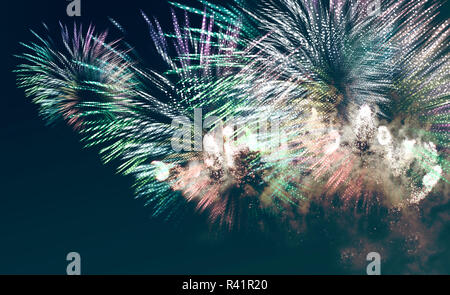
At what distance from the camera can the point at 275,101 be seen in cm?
293

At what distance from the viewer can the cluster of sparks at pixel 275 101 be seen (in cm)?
279

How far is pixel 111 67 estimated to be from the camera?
9.92 ft

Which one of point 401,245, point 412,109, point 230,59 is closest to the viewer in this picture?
point 230,59

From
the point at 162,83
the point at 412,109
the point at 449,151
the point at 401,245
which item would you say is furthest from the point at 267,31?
the point at 401,245

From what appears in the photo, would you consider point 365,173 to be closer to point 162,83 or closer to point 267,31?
point 267,31

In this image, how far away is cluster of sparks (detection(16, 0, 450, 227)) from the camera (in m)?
2.79

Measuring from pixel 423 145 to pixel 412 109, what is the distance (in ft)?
1.44

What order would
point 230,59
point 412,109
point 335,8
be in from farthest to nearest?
point 412,109, point 230,59, point 335,8

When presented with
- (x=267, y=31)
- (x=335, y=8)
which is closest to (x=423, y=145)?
(x=335, y=8)

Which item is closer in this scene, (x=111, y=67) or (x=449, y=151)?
(x=111, y=67)

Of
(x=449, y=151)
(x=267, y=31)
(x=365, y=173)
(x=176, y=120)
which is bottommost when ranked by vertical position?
(x=365, y=173)

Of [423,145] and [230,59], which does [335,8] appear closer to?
[230,59]

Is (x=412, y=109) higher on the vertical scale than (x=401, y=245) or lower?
higher
